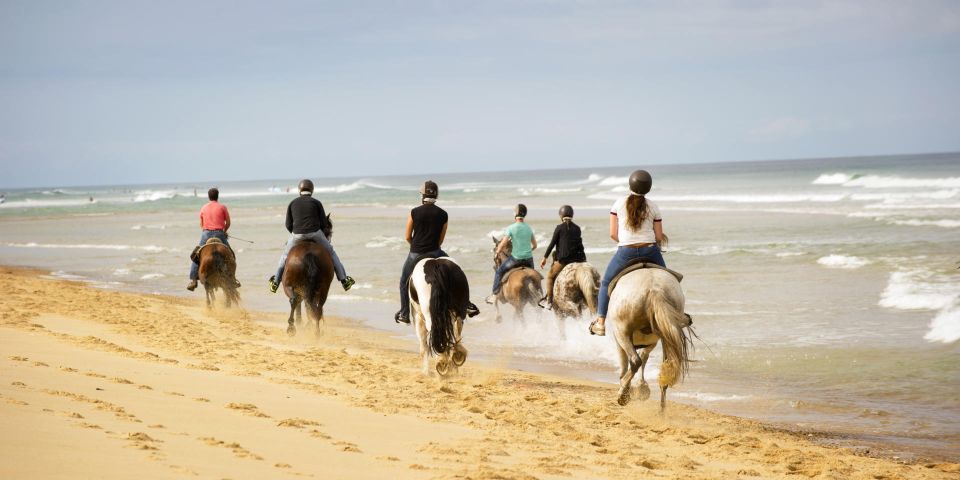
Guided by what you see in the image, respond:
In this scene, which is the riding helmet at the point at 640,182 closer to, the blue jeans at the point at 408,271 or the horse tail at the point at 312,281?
the blue jeans at the point at 408,271

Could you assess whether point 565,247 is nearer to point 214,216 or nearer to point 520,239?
point 520,239

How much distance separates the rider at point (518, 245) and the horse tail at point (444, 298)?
15.0 feet

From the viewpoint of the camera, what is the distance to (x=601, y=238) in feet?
101

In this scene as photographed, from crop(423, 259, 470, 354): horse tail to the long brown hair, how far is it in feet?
6.74

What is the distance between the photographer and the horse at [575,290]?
12.9 m

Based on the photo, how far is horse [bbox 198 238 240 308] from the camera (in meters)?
15.6

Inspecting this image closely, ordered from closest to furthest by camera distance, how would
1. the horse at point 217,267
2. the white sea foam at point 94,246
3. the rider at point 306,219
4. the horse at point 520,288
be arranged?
the rider at point 306,219, the horse at point 520,288, the horse at point 217,267, the white sea foam at point 94,246

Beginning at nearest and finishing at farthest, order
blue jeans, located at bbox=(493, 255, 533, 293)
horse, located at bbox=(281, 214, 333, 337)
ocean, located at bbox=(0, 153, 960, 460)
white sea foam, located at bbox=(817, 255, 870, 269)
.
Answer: ocean, located at bbox=(0, 153, 960, 460), horse, located at bbox=(281, 214, 333, 337), blue jeans, located at bbox=(493, 255, 533, 293), white sea foam, located at bbox=(817, 255, 870, 269)

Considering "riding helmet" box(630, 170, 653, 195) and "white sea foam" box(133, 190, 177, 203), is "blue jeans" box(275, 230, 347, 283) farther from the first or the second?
"white sea foam" box(133, 190, 177, 203)

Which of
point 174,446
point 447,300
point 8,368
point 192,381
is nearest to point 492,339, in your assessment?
point 447,300

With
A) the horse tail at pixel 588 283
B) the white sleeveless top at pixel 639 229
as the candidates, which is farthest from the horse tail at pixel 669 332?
the horse tail at pixel 588 283

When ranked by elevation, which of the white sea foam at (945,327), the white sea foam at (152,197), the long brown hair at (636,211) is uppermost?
the long brown hair at (636,211)

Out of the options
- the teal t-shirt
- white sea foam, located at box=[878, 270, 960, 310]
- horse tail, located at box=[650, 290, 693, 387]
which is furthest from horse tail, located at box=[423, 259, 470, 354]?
white sea foam, located at box=[878, 270, 960, 310]

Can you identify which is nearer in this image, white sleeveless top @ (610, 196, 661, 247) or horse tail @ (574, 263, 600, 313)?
white sleeveless top @ (610, 196, 661, 247)
